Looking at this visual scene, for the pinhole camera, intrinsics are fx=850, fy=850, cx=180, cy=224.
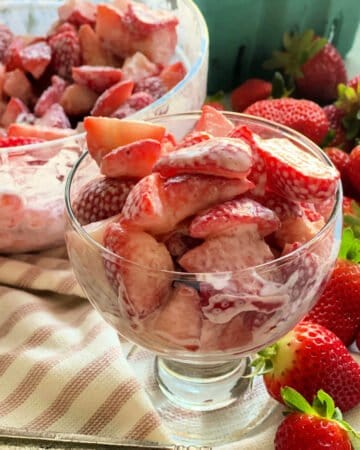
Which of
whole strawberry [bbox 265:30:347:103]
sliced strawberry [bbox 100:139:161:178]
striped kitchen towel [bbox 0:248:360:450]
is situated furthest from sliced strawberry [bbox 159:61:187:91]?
sliced strawberry [bbox 100:139:161:178]

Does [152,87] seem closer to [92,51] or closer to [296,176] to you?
[92,51]

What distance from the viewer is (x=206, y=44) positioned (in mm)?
1285

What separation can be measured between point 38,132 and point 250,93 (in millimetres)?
425

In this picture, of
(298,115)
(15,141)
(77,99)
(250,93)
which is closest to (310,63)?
(250,93)

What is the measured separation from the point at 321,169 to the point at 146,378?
13.5 inches

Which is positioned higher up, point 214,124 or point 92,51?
point 214,124

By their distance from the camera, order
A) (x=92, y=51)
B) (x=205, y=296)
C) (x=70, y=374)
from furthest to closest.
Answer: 1. (x=92, y=51)
2. (x=70, y=374)
3. (x=205, y=296)

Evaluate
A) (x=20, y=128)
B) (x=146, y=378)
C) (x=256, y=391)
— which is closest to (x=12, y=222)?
(x=20, y=128)

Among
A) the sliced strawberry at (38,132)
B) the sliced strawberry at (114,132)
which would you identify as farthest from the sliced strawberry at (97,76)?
the sliced strawberry at (114,132)

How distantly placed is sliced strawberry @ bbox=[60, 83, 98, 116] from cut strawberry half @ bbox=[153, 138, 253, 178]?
0.50m

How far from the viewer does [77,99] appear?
1.26 metres

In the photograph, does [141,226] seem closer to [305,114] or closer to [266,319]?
[266,319]

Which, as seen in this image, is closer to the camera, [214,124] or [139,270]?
[139,270]

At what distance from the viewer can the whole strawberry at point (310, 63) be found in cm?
144
